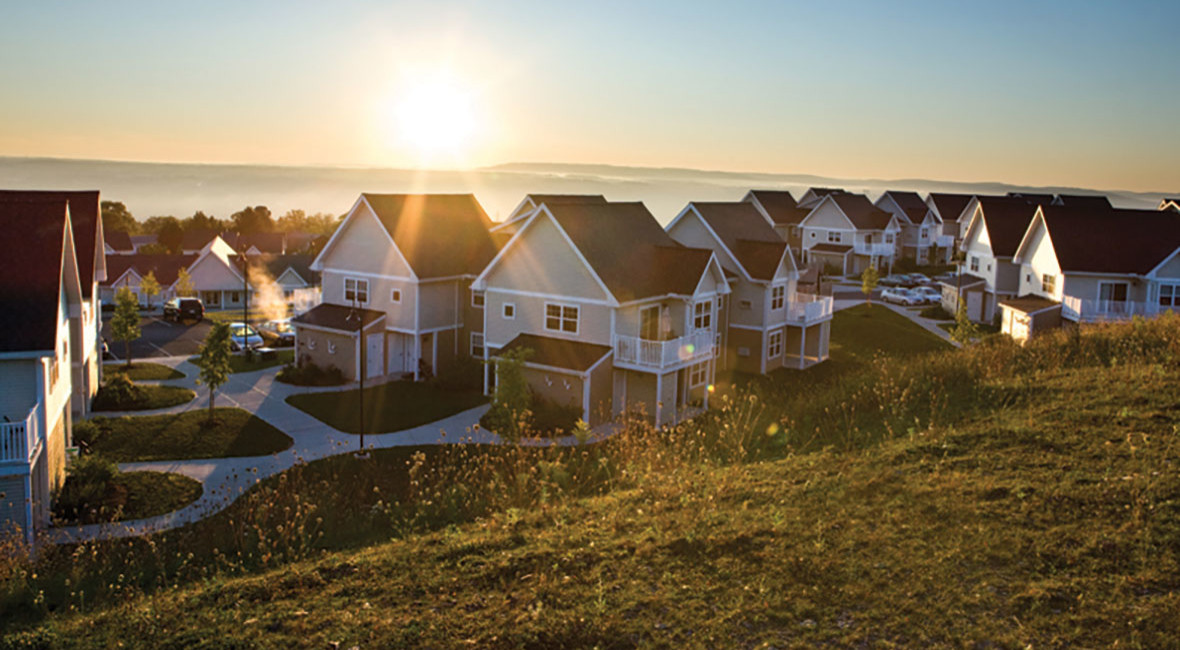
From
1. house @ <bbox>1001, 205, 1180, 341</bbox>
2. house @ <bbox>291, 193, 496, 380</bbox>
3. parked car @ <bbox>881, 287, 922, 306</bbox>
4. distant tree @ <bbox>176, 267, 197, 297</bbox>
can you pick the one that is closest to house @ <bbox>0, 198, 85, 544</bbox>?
house @ <bbox>291, 193, 496, 380</bbox>

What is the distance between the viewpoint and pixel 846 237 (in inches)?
2948

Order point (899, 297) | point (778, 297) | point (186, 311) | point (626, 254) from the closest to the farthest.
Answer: point (626, 254) < point (778, 297) < point (186, 311) < point (899, 297)

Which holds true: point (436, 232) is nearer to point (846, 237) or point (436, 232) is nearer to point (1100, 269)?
point (1100, 269)

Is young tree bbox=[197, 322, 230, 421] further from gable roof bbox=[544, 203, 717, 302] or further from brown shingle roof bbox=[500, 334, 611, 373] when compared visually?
gable roof bbox=[544, 203, 717, 302]

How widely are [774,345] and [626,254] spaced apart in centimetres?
938

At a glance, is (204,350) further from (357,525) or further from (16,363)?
(357,525)

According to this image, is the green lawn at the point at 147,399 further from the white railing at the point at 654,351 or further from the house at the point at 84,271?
the white railing at the point at 654,351

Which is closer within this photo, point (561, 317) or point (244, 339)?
point (561, 317)

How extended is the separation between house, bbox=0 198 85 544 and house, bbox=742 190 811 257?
6146 cm

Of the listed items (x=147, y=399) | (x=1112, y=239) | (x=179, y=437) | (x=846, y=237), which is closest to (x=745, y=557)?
(x=179, y=437)

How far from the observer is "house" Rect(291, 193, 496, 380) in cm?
3450

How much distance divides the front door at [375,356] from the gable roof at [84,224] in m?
9.90

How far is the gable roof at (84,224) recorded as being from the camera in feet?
88.4

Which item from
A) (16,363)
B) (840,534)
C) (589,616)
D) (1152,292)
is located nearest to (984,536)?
(840,534)
